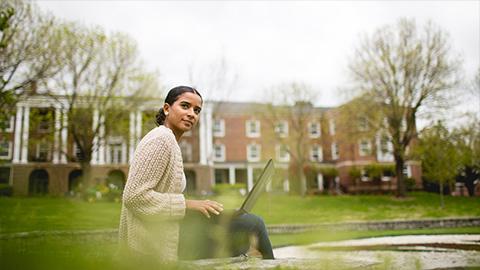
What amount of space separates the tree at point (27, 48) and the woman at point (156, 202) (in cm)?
1861

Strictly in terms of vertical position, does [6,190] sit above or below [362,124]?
below

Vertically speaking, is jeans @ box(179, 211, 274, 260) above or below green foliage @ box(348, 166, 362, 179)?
below

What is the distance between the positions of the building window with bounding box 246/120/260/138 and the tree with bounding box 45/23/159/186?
2376cm

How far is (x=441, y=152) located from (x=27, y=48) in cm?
2391

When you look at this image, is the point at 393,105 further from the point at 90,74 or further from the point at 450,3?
the point at 90,74

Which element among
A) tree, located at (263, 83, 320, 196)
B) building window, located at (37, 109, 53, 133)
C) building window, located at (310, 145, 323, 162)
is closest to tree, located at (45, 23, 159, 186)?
building window, located at (37, 109, 53, 133)

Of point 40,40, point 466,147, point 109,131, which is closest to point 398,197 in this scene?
point 466,147

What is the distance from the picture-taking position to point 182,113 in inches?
112

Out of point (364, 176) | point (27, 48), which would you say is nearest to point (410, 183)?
point (364, 176)

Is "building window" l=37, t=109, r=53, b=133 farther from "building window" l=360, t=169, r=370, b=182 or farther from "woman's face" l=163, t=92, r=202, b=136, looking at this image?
"building window" l=360, t=169, r=370, b=182

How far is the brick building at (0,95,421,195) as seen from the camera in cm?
4009

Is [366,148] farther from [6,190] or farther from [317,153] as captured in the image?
[6,190]

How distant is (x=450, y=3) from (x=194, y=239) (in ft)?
33.4

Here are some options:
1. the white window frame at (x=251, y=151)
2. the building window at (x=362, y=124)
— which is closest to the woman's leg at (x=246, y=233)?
the building window at (x=362, y=124)
